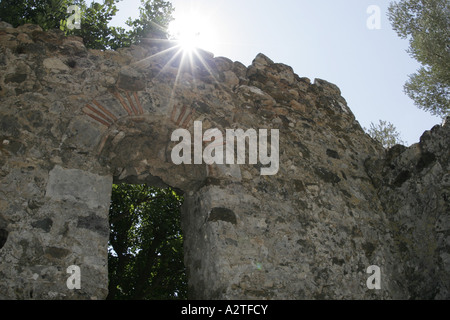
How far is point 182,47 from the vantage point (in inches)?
174

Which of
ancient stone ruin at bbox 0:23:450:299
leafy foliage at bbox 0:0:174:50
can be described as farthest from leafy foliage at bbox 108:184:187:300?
ancient stone ruin at bbox 0:23:450:299

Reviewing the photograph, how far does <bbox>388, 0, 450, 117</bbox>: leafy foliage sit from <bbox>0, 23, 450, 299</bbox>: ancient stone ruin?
4.64 m

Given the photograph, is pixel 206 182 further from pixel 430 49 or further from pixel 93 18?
pixel 430 49

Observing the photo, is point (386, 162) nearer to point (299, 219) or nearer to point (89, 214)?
point (299, 219)

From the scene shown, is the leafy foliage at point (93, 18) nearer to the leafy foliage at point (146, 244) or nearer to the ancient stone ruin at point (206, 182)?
the ancient stone ruin at point (206, 182)

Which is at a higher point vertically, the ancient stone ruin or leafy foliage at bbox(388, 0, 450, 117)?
leafy foliage at bbox(388, 0, 450, 117)

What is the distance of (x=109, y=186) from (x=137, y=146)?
1.74ft

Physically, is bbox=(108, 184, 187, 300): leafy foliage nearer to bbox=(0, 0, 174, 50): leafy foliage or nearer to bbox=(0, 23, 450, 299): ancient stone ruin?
bbox=(0, 0, 174, 50): leafy foliage

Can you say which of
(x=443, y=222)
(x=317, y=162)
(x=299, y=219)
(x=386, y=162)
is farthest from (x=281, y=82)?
(x=443, y=222)

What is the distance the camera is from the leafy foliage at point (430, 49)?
27.1ft

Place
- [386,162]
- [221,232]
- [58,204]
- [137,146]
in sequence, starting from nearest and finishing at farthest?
[58,204] → [221,232] → [137,146] → [386,162]

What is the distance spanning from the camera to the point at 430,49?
829cm

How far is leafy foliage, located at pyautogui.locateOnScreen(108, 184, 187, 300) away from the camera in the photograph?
26.5 ft
